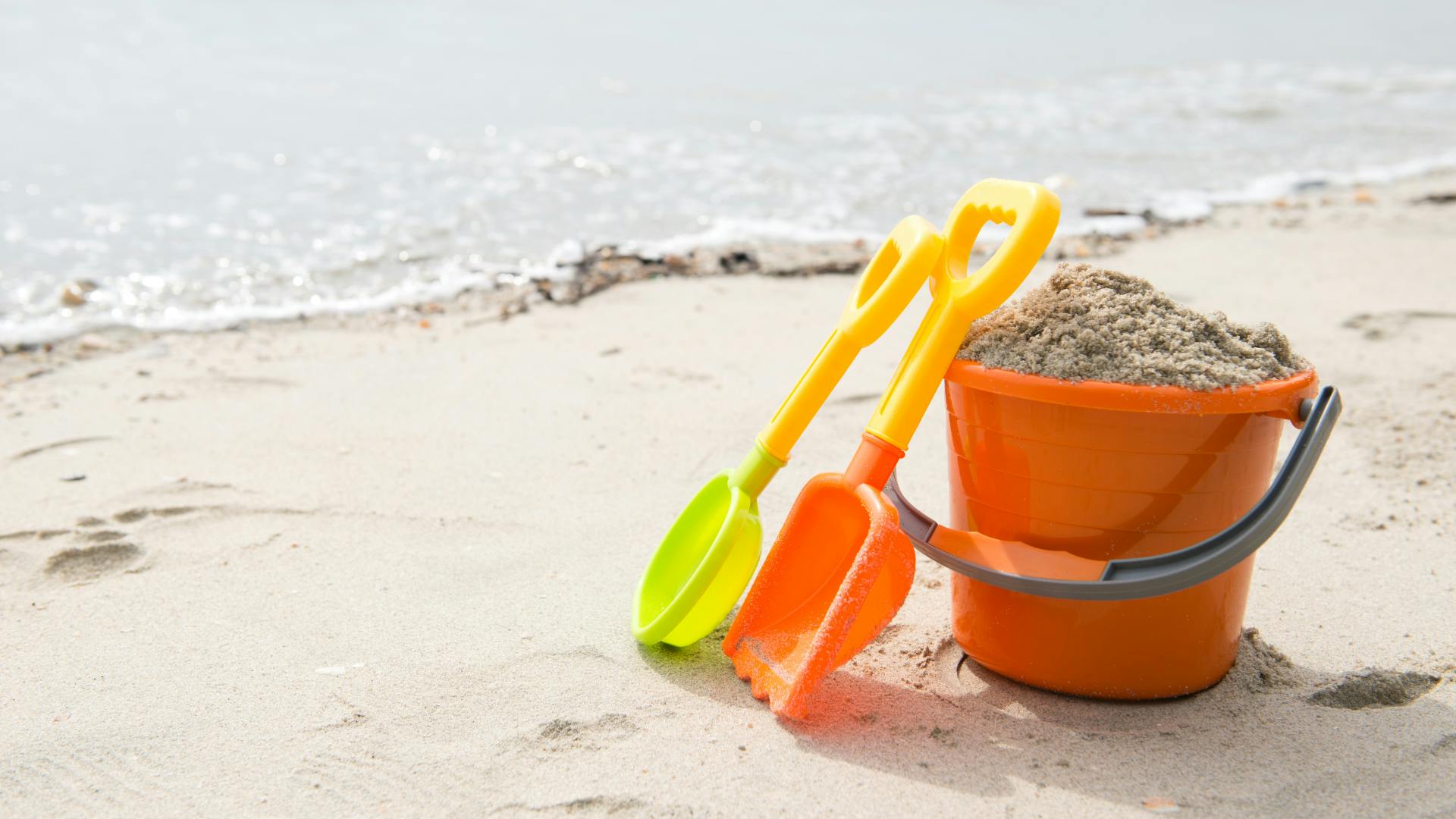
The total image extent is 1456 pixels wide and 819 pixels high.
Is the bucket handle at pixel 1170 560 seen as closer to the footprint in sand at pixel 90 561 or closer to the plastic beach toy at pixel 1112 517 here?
the plastic beach toy at pixel 1112 517

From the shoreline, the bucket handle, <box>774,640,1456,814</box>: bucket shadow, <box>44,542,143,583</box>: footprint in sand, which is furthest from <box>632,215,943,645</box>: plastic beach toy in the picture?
the shoreline

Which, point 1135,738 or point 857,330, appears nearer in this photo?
point 1135,738

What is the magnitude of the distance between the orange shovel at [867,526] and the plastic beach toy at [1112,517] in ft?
0.24

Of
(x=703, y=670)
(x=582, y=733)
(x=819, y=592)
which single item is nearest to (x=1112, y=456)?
(x=819, y=592)

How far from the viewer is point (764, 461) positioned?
1.89m

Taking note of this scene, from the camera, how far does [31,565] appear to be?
223 centimetres

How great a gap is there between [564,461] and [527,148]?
474 cm

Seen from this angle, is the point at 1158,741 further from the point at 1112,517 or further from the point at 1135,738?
the point at 1112,517

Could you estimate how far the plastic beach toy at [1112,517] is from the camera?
1.56 meters

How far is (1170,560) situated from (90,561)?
2.03m

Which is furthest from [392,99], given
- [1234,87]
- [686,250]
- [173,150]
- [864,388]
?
[1234,87]

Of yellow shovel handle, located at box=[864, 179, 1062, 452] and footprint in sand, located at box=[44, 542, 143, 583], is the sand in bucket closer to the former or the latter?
yellow shovel handle, located at box=[864, 179, 1062, 452]

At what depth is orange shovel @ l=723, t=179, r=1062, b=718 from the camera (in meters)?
1.66

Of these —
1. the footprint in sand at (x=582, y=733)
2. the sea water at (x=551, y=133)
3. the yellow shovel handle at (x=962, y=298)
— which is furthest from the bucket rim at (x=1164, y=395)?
the sea water at (x=551, y=133)
